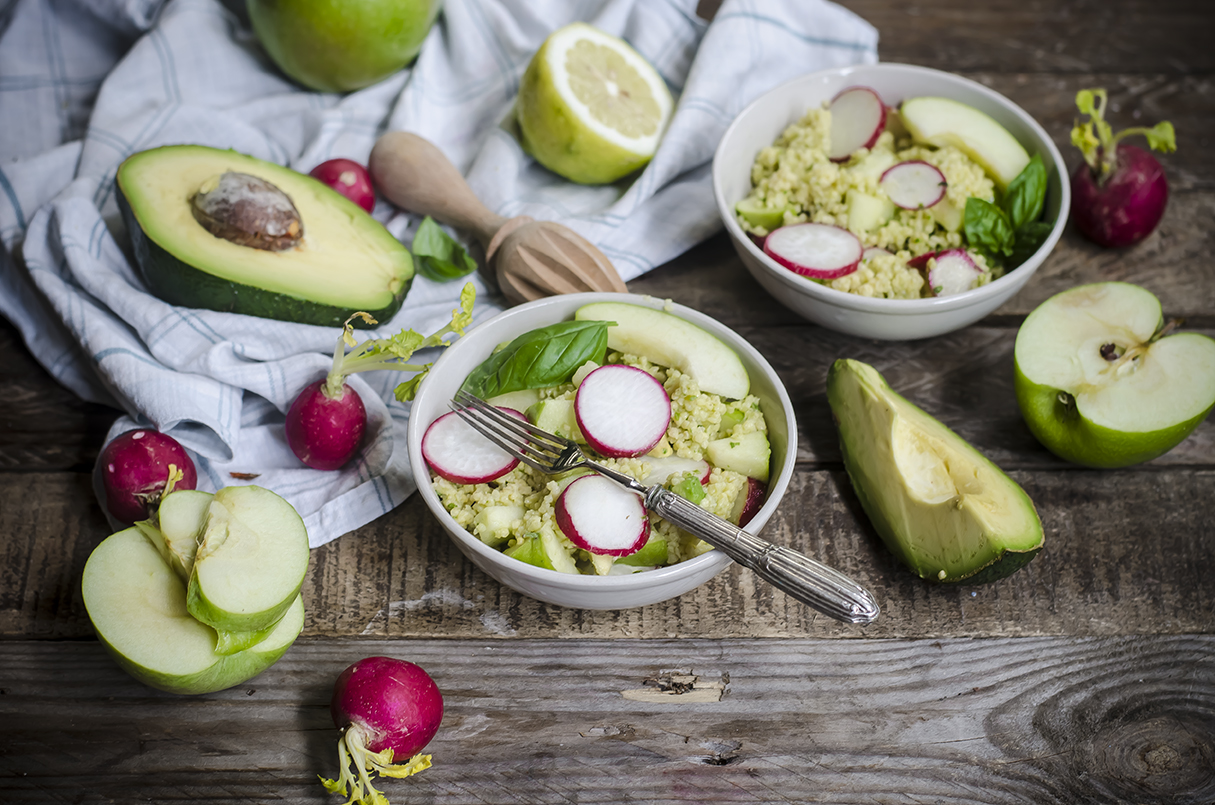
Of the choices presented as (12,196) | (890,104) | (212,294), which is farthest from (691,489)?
(12,196)

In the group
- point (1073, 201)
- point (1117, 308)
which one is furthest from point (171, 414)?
point (1073, 201)

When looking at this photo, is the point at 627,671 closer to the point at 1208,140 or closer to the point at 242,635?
the point at 242,635

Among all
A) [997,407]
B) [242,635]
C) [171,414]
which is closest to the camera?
[242,635]

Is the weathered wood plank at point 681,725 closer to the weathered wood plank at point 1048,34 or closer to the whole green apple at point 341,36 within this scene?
the whole green apple at point 341,36

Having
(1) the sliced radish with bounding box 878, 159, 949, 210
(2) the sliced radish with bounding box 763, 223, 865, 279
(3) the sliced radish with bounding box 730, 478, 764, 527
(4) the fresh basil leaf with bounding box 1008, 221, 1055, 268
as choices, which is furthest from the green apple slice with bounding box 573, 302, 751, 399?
(4) the fresh basil leaf with bounding box 1008, 221, 1055, 268

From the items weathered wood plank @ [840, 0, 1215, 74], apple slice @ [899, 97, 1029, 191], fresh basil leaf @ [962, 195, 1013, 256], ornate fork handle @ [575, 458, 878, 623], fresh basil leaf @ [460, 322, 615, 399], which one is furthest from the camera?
weathered wood plank @ [840, 0, 1215, 74]

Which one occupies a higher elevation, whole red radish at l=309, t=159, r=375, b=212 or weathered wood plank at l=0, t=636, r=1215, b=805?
whole red radish at l=309, t=159, r=375, b=212

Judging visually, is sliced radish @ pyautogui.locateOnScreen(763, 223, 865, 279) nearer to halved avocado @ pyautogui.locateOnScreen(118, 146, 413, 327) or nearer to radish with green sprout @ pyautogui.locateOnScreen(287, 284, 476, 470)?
radish with green sprout @ pyautogui.locateOnScreen(287, 284, 476, 470)
